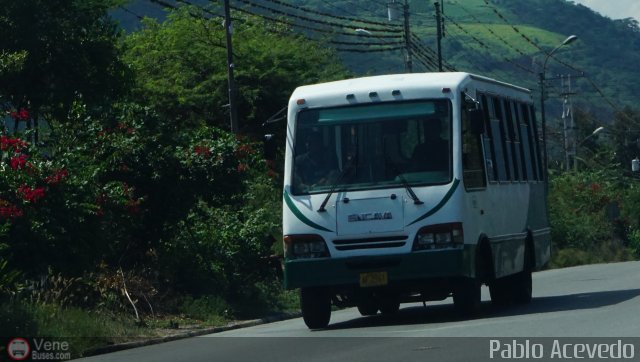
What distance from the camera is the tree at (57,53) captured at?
24.9m

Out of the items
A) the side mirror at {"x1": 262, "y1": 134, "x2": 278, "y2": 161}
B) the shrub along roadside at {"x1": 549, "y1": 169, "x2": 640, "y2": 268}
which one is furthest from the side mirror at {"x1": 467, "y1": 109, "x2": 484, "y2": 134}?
the shrub along roadside at {"x1": 549, "y1": 169, "x2": 640, "y2": 268}

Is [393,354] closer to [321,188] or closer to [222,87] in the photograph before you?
[321,188]

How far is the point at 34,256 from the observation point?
1722cm

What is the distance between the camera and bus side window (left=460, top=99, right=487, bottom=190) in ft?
56.2

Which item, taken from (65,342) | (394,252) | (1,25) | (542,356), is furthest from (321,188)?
(1,25)

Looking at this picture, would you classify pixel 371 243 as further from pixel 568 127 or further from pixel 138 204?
pixel 568 127

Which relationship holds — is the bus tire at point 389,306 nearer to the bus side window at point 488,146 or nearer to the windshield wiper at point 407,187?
the windshield wiper at point 407,187

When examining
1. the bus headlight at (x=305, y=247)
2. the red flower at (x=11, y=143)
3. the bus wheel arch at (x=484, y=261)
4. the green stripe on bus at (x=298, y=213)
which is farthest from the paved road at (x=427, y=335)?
the red flower at (x=11, y=143)

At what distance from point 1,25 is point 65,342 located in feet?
35.4

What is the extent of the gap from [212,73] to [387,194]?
2475cm

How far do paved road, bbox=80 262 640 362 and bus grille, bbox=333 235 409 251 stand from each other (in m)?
1.11

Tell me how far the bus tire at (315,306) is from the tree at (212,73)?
21835 mm

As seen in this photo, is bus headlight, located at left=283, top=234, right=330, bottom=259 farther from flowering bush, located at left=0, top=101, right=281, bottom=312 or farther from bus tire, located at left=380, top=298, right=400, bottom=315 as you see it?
flowering bush, located at left=0, top=101, right=281, bottom=312

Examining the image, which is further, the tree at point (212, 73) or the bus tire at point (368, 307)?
the tree at point (212, 73)
